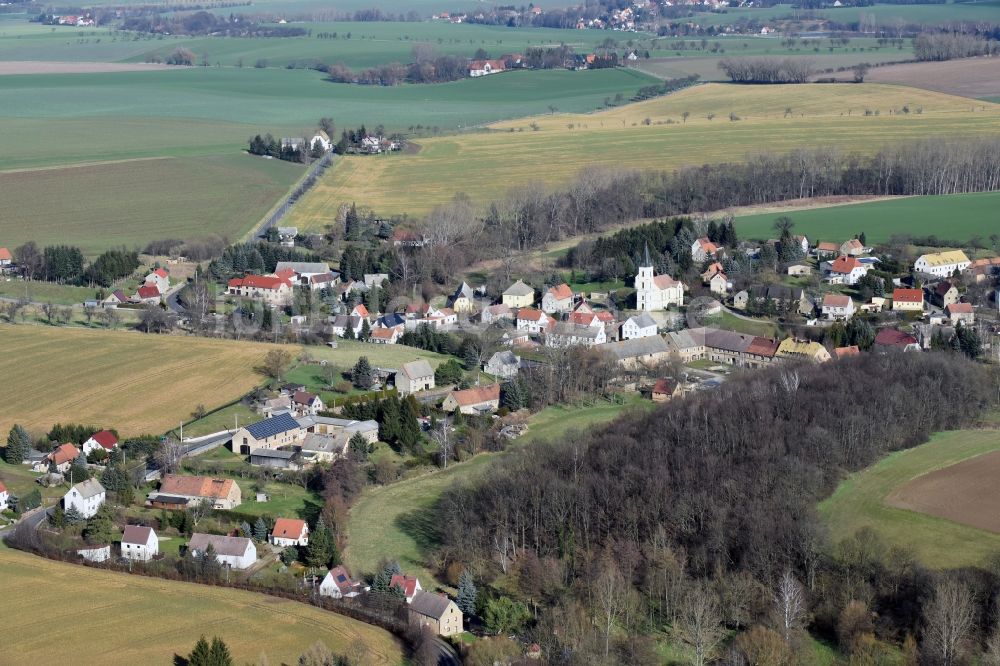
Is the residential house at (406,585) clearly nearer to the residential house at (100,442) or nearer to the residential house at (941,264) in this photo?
the residential house at (100,442)

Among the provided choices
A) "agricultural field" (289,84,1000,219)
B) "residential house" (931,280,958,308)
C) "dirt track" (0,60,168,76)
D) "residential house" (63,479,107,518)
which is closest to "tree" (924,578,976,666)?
"residential house" (63,479,107,518)

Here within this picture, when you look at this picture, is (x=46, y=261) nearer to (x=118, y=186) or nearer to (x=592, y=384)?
(x=118, y=186)

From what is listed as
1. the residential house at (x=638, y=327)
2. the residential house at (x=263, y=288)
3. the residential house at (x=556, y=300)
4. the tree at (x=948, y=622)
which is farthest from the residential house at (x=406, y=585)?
the residential house at (x=263, y=288)

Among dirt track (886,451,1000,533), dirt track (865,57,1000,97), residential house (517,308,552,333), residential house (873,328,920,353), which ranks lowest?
residential house (517,308,552,333)

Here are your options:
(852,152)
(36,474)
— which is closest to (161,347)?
(36,474)

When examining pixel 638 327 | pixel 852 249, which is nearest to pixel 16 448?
pixel 638 327

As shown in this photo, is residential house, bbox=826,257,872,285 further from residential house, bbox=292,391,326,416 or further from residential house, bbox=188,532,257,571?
residential house, bbox=188,532,257,571

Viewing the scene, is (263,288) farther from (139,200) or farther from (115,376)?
(139,200)
